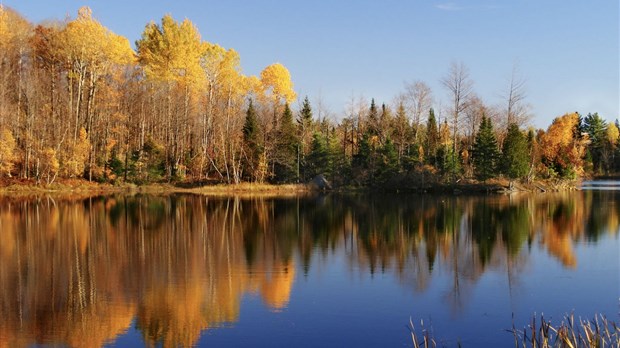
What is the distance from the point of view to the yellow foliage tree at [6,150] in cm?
3981

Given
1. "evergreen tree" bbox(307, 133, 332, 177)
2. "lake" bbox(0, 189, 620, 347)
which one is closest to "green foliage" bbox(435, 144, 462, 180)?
"evergreen tree" bbox(307, 133, 332, 177)

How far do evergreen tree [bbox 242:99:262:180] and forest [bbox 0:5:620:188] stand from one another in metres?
0.12

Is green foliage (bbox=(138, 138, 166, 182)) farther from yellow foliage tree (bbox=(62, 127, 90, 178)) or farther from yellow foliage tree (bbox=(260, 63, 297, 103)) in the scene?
yellow foliage tree (bbox=(260, 63, 297, 103))

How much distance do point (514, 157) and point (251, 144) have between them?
936 inches

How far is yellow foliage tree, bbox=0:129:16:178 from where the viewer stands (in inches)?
1567

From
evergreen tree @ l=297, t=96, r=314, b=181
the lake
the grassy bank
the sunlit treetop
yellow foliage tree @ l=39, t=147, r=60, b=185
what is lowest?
the lake

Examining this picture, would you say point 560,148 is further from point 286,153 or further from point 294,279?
point 294,279

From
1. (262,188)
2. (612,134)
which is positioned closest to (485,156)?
(262,188)

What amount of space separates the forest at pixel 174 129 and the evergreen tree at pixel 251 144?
0.39 ft

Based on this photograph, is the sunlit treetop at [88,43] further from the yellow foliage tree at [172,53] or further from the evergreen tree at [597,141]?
the evergreen tree at [597,141]

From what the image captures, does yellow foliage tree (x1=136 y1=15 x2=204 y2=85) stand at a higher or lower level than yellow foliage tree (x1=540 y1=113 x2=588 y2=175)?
higher

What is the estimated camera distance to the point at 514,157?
4559 centimetres

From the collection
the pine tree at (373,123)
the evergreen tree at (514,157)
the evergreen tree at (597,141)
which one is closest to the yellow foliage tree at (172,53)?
the pine tree at (373,123)

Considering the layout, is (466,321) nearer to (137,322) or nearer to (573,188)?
(137,322)
